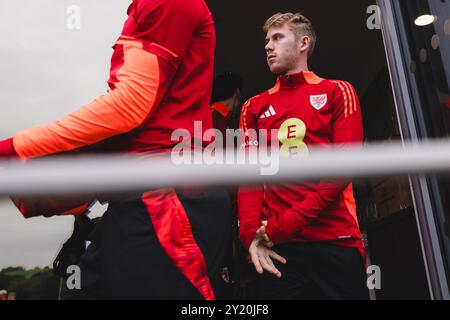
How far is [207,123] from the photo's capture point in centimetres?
73

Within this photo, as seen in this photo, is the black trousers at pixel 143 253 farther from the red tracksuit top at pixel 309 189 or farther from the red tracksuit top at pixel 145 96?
the red tracksuit top at pixel 309 189

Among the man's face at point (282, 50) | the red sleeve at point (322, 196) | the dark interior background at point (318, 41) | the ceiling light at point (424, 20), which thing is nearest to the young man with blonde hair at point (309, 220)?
the red sleeve at point (322, 196)

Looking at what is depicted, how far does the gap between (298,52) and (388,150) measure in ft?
3.01

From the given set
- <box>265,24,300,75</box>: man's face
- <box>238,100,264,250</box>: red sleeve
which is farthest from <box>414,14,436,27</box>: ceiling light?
<box>238,100,264,250</box>: red sleeve

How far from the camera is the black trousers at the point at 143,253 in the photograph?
0.60 m

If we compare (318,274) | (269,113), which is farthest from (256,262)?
(269,113)

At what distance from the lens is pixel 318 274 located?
1006 mm

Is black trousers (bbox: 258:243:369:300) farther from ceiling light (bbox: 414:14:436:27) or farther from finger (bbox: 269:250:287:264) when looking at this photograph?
ceiling light (bbox: 414:14:436:27)

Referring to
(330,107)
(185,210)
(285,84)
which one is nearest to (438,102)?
(330,107)

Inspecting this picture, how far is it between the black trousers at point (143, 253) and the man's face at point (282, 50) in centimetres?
62

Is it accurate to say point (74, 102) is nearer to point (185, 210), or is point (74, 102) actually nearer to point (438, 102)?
point (185, 210)

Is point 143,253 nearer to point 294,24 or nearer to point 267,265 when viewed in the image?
point 267,265

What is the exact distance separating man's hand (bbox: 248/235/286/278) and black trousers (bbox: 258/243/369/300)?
0.02m
